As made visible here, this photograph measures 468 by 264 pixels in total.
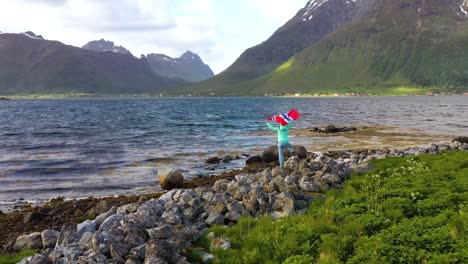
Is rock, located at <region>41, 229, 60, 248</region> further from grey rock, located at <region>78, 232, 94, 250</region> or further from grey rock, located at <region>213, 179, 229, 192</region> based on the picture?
grey rock, located at <region>213, 179, 229, 192</region>

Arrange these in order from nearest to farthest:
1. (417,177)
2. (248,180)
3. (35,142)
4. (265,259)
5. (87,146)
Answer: (265,259), (417,177), (248,180), (87,146), (35,142)

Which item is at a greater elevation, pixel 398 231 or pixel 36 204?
pixel 398 231

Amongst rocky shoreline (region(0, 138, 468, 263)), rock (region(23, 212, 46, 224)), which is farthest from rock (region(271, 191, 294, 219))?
rock (region(23, 212, 46, 224))

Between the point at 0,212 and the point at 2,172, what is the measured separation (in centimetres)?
1399

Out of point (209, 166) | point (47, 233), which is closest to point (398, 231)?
point (47, 233)

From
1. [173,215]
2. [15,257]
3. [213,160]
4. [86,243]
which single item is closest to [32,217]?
[15,257]

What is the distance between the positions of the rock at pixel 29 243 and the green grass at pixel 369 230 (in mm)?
6486

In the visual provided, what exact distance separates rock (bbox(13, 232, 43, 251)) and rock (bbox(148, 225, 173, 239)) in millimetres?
5065

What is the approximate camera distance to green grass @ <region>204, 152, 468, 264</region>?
9.55 m

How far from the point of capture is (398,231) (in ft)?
34.9

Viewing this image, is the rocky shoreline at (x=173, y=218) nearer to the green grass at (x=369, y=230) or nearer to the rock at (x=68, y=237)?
the rock at (x=68, y=237)

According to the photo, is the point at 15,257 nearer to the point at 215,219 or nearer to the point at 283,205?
the point at 215,219

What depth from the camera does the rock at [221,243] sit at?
10.8 metres

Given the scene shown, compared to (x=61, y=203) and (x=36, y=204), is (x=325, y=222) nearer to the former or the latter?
(x=61, y=203)
